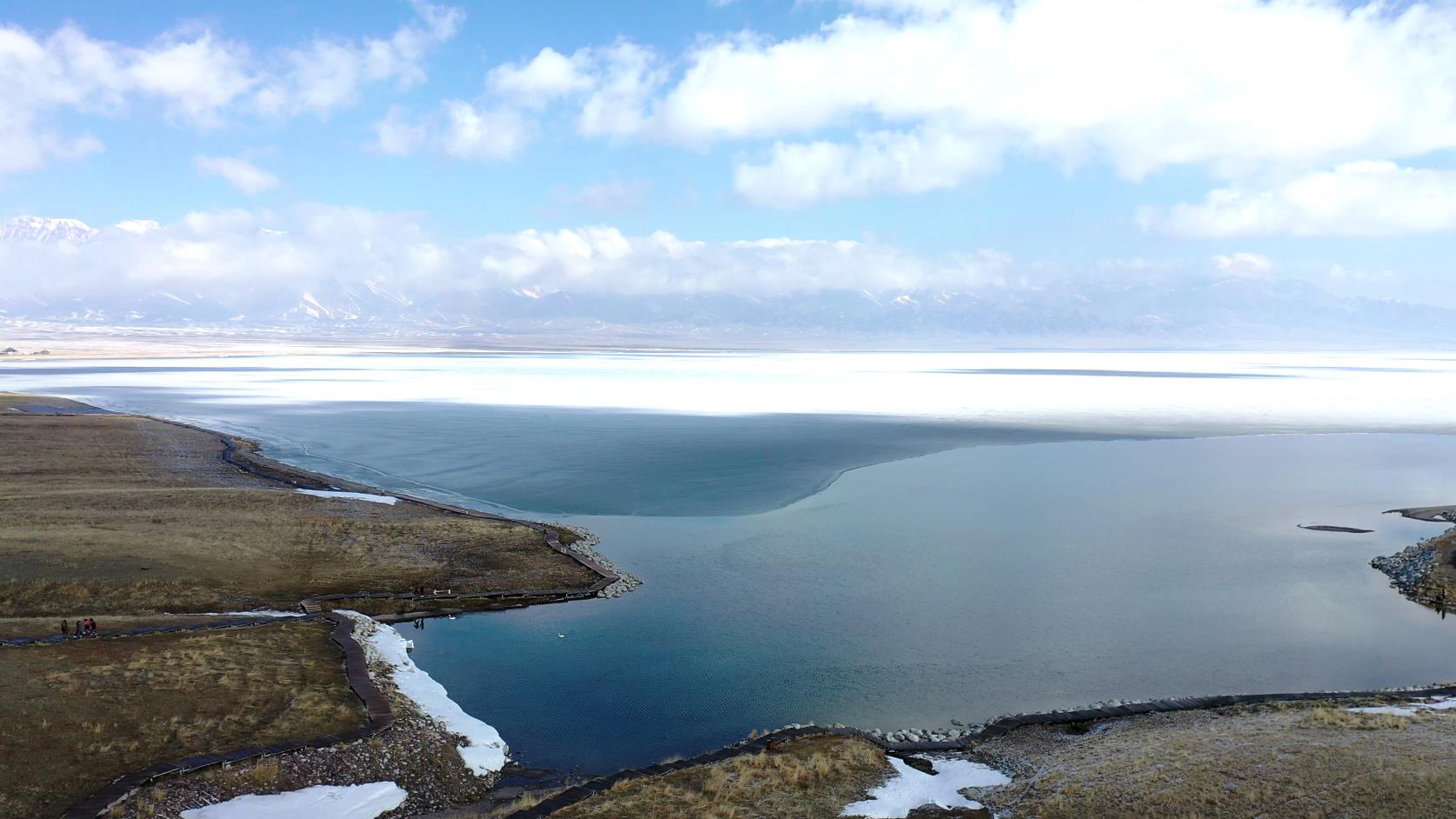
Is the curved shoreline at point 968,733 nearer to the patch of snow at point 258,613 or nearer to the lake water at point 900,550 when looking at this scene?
the lake water at point 900,550

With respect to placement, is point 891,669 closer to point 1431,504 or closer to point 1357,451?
point 1431,504

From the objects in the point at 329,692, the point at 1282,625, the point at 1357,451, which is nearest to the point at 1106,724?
the point at 1282,625

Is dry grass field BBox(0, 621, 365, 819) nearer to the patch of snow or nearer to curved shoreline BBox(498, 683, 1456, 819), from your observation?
the patch of snow

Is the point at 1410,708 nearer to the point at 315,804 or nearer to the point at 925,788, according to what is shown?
the point at 925,788

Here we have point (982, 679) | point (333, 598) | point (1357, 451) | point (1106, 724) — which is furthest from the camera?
point (1357, 451)

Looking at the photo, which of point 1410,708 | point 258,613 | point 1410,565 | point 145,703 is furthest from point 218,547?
point 1410,565

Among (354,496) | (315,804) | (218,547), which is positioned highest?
(354,496)
